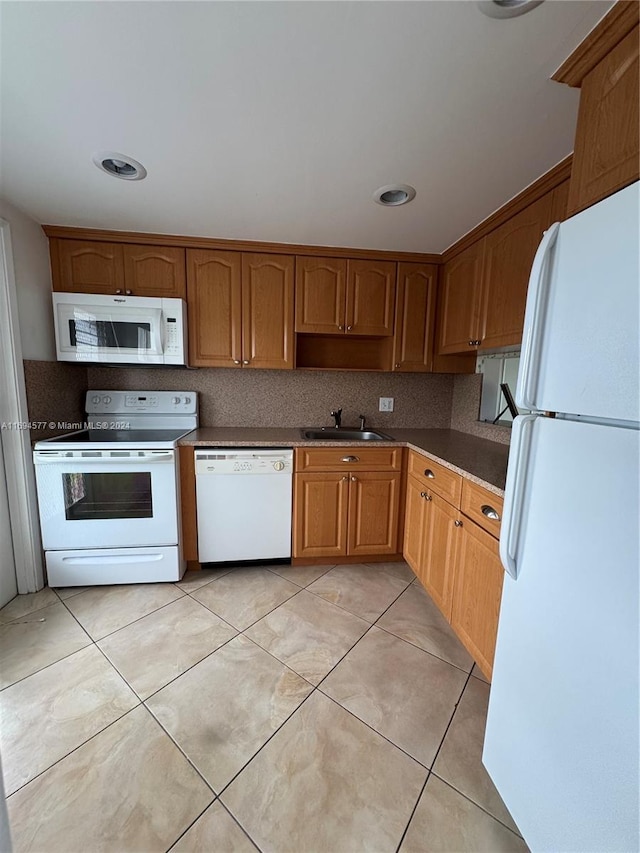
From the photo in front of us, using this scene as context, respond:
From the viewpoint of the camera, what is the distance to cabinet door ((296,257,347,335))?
2.34 metres

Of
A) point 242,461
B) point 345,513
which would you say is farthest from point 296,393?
point 345,513

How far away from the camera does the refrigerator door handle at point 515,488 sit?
0.90 meters

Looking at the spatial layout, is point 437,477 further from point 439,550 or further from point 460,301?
point 460,301

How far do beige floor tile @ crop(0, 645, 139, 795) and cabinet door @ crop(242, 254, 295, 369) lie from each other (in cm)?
185

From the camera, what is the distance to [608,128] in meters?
0.87

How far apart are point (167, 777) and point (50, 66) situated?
7.50 feet

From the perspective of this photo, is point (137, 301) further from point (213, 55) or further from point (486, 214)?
point (486, 214)

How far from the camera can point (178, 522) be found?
6.93 feet

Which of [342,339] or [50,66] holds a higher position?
[50,66]

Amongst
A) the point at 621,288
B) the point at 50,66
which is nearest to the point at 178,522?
the point at 50,66

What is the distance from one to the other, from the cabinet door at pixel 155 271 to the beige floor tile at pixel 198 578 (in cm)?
188

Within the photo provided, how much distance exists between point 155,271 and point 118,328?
1.51 feet

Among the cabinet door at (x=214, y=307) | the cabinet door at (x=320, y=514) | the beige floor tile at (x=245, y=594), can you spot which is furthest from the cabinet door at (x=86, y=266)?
the beige floor tile at (x=245, y=594)

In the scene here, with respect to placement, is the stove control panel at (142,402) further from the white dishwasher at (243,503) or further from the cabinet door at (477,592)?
the cabinet door at (477,592)
